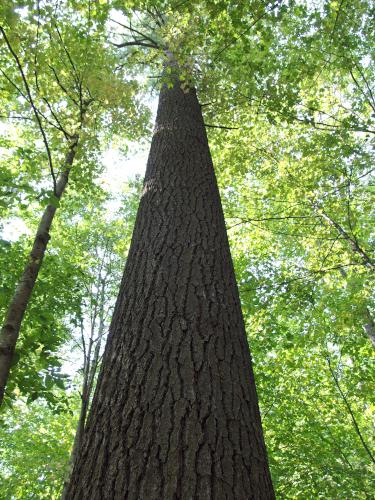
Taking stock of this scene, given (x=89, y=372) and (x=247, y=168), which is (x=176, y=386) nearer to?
(x=247, y=168)

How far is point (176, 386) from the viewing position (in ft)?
5.74

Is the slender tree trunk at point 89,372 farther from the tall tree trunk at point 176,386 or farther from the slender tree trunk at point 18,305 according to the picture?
the tall tree trunk at point 176,386

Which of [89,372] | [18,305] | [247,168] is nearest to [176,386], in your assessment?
[18,305]

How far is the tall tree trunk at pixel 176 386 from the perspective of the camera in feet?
4.75

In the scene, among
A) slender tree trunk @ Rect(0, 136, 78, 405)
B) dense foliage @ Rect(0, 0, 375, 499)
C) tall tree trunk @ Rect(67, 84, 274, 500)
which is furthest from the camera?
dense foliage @ Rect(0, 0, 375, 499)

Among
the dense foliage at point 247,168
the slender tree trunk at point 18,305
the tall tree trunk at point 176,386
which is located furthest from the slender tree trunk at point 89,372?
the tall tree trunk at point 176,386

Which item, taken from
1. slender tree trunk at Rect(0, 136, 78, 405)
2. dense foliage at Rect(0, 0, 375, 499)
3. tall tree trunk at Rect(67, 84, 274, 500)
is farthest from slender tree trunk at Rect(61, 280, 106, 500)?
tall tree trunk at Rect(67, 84, 274, 500)

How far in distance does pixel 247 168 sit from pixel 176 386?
772 cm

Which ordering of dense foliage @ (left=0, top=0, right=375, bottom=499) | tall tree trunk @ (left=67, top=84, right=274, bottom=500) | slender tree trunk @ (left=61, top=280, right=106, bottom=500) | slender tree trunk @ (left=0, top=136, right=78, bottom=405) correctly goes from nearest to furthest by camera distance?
tall tree trunk @ (left=67, top=84, right=274, bottom=500), slender tree trunk @ (left=0, top=136, right=78, bottom=405), dense foliage @ (left=0, top=0, right=375, bottom=499), slender tree trunk @ (left=61, top=280, right=106, bottom=500)

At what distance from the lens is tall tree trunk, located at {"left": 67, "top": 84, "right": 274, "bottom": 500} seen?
4.75 ft

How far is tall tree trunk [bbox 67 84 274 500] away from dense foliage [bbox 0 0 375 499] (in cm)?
203

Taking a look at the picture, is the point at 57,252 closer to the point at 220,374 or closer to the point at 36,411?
the point at 36,411

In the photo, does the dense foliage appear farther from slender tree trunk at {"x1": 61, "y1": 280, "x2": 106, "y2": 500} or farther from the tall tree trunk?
the tall tree trunk

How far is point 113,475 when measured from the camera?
58.4 inches
